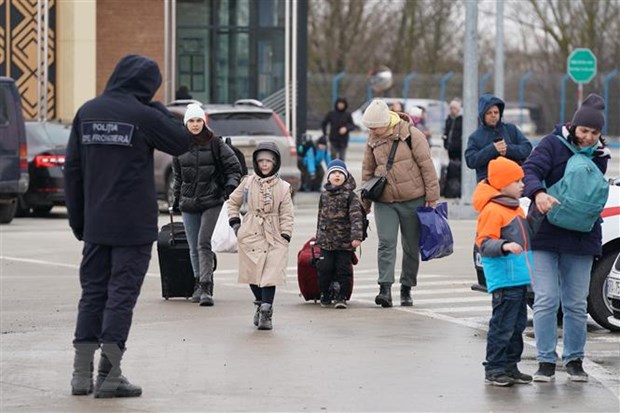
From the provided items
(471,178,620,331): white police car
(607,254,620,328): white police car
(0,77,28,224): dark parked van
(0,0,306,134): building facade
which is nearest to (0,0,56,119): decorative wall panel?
(0,0,306,134): building facade

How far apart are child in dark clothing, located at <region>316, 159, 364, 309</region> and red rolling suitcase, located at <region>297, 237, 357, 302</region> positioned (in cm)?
10

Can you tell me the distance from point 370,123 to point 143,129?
4.66 meters

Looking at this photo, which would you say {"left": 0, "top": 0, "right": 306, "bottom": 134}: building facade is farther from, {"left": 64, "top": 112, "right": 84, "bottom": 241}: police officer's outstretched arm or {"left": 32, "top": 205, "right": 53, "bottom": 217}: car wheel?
{"left": 64, "top": 112, "right": 84, "bottom": 241}: police officer's outstretched arm

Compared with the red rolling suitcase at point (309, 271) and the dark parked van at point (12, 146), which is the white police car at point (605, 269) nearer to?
the red rolling suitcase at point (309, 271)

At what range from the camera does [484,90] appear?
59.0 meters

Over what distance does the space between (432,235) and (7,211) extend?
10.8 metres

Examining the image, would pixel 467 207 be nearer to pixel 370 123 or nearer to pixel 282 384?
pixel 370 123

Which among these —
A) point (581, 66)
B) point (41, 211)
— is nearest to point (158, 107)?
point (41, 211)

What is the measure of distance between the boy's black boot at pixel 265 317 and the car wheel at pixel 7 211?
1141 centimetres

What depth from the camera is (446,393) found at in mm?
9281

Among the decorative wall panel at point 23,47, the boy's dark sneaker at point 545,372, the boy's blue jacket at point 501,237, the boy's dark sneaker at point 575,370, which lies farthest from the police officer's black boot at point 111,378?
the decorative wall panel at point 23,47

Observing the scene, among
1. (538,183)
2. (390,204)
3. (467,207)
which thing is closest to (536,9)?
(467,207)

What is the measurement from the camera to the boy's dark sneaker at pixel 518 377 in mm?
9602

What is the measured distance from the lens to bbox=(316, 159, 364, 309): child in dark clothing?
44.0ft
